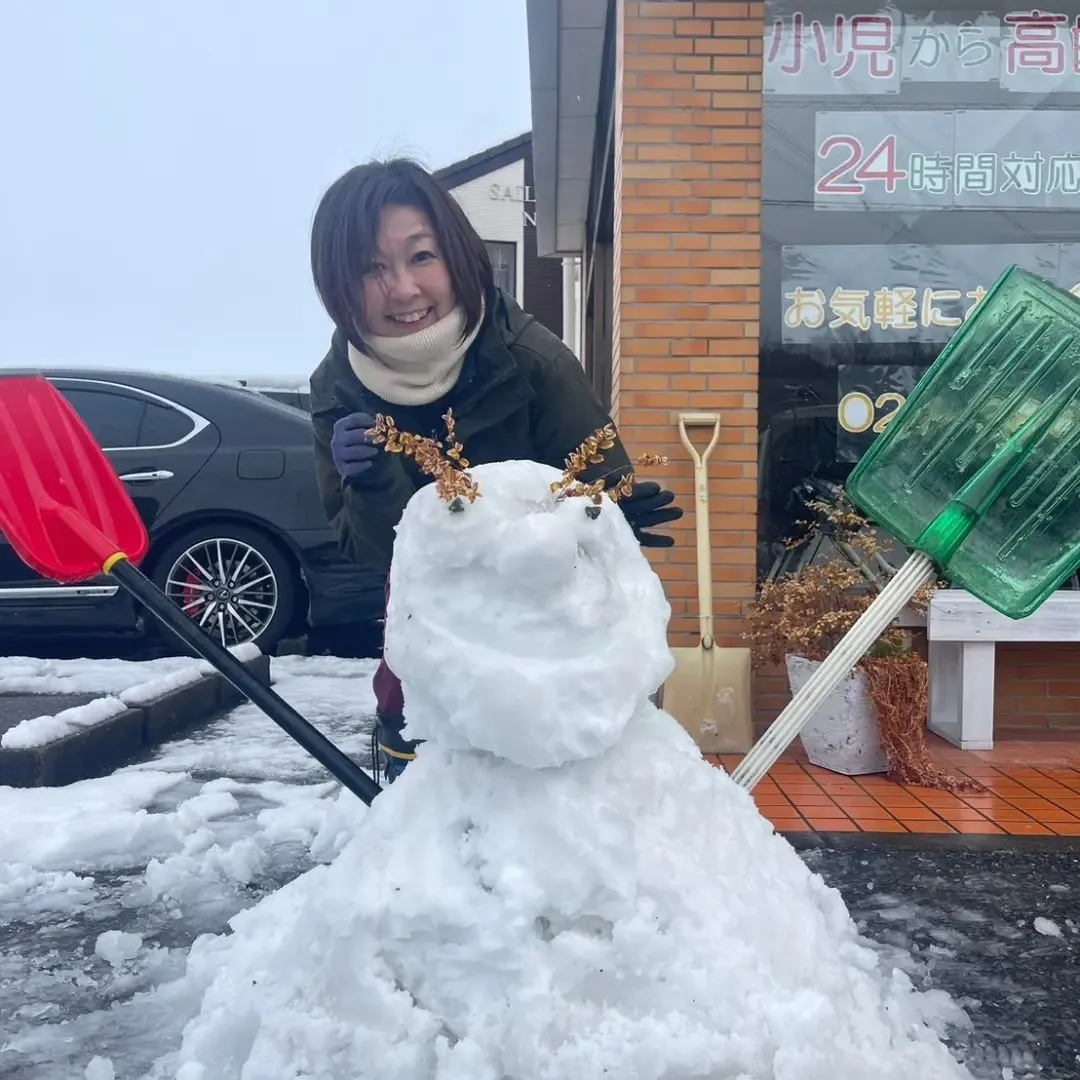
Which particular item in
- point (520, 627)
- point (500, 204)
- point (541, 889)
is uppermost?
point (500, 204)

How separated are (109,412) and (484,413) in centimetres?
389

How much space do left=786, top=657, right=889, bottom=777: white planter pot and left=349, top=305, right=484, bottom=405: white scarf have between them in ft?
6.22

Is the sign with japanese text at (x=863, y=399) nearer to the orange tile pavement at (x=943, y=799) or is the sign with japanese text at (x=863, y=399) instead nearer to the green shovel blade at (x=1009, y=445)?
the orange tile pavement at (x=943, y=799)

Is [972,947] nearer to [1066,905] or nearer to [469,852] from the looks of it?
[1066,905]

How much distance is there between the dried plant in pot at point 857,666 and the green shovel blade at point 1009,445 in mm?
1554

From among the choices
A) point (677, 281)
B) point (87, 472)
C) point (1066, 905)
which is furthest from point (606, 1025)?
point (677, 281)

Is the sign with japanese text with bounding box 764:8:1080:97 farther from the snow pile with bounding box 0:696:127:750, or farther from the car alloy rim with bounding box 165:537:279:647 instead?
the snow pile with bounding box 0:696:127:750

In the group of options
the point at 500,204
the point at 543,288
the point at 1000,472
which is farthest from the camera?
the point at 543,288

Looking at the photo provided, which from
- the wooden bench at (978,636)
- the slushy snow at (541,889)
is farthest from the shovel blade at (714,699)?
the slushy snow at (541,889)

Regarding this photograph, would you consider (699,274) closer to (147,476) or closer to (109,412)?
(147,476)

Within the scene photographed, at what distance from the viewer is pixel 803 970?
1.38m

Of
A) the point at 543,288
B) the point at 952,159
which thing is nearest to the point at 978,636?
the point at 952,159

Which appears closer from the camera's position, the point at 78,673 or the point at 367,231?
the point at 367,231

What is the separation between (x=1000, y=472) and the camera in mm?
1788
